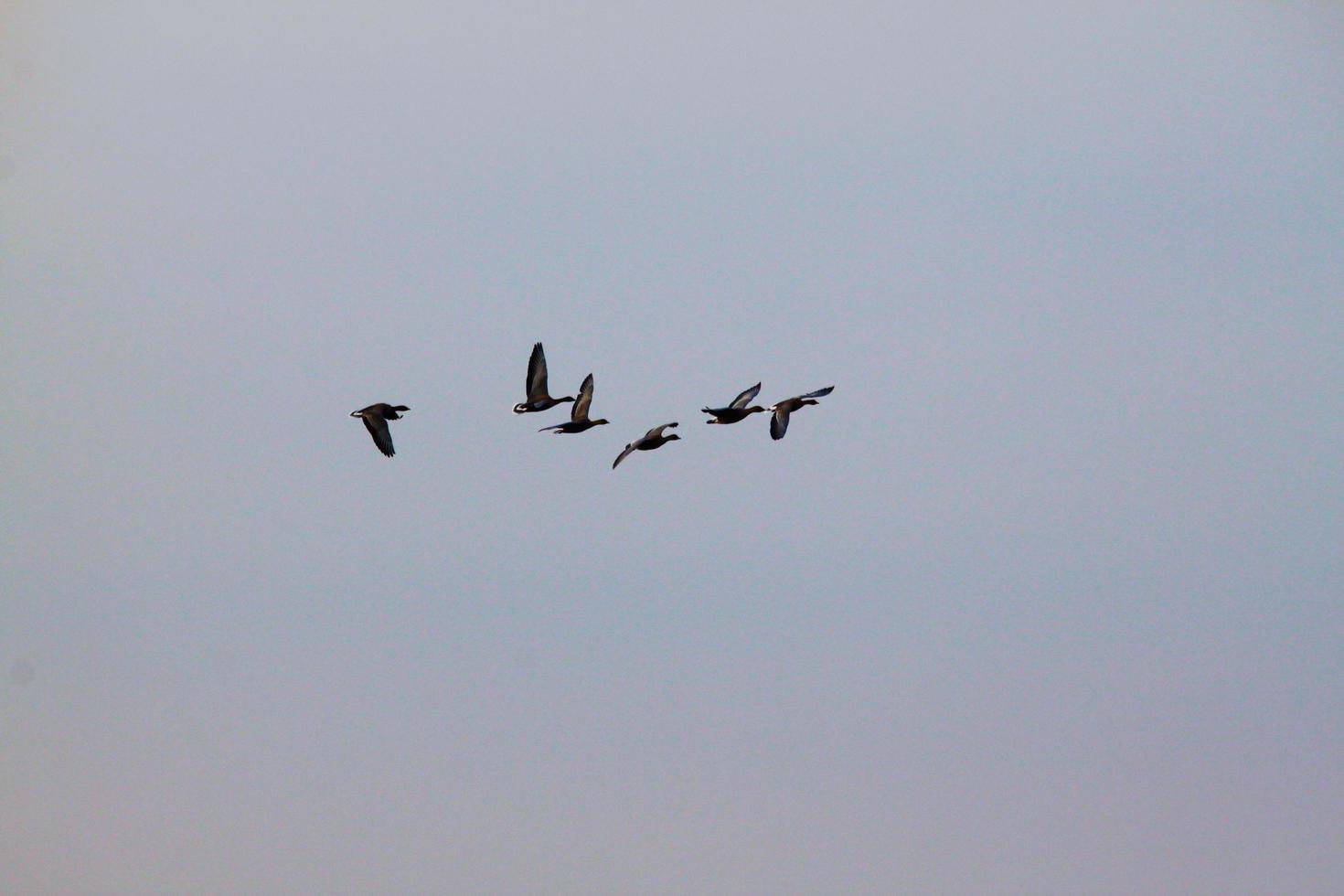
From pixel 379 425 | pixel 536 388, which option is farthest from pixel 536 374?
pixel 379 425

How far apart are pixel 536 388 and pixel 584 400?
3.46 feet

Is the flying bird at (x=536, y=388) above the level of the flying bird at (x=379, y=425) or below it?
above

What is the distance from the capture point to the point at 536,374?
37344mm

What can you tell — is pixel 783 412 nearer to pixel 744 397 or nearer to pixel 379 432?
pixel 744 397

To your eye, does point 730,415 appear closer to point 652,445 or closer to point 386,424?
point 652,445

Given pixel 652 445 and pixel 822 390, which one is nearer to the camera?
A: pixel 652 445

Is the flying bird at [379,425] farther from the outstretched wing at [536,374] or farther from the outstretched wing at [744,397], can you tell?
the outstretched wing at [744,397]

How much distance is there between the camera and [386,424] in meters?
36.1

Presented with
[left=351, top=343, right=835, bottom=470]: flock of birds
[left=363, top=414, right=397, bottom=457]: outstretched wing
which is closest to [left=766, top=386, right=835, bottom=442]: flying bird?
[left=351, top=343, right=835, bottom=470]: flock of birds

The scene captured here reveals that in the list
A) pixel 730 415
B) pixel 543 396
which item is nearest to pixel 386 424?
pixel 543 396

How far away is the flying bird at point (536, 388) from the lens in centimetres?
3731

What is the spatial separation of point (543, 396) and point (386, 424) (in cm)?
349

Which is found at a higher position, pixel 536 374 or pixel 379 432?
pixel 536 374

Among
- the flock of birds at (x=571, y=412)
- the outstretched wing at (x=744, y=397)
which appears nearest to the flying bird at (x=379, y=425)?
the flock of birds at (x=571, y=412)
